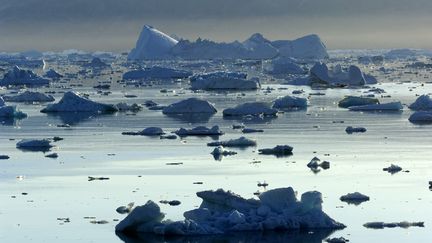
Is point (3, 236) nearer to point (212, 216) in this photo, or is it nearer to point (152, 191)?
point (212, 216)

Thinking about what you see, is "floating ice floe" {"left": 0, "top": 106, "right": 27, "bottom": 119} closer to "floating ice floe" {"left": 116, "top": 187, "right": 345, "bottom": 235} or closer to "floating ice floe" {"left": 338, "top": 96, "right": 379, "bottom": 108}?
"floating ice floe" {"left": 338, "top": 96, "right": 379, "bottom": 108}

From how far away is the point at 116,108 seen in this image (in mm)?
29250

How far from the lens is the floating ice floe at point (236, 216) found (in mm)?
11188

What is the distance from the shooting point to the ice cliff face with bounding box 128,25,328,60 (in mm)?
73938

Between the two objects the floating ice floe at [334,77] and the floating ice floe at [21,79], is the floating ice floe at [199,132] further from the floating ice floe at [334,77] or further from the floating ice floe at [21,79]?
the floating ice floe at [21,79]

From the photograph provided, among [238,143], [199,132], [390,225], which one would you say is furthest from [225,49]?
[390,225]

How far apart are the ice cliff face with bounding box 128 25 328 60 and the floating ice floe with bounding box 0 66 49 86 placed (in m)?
26.2

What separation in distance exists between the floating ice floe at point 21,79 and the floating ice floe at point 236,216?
35.5 m

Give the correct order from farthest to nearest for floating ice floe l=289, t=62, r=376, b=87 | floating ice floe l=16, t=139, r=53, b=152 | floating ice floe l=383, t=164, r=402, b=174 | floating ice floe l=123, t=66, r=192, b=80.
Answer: floating ice floe l=123, t=66, r=192, b=80 < floating ice floe l=289, t=62, r=376, b=87 < floating ice floe l=16, t=139, r=53, b=152 < floating ice floe l=383, t=164, r=402, b=174

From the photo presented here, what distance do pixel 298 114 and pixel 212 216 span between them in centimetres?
1655

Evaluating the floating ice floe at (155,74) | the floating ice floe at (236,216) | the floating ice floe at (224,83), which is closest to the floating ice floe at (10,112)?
the floating ice floe at (224,83)

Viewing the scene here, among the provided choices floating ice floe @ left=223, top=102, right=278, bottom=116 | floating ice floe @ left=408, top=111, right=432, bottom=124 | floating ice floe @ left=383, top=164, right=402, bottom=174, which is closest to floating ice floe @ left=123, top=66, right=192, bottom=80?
floating ice floe @ left=223, top=102, right=278, bottom=116

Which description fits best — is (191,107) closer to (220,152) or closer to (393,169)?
(220,152)

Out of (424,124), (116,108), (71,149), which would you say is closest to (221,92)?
(116,108)
